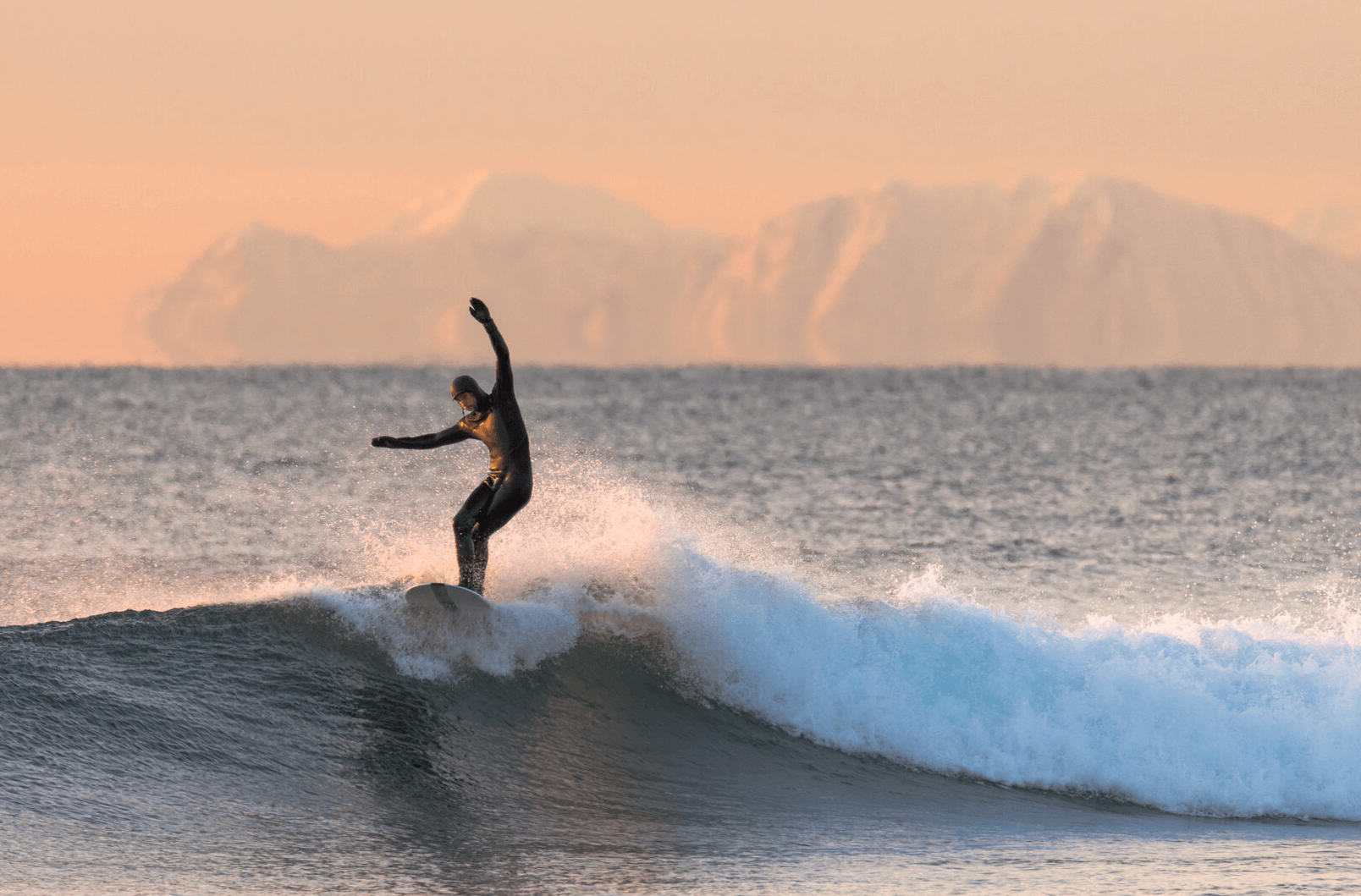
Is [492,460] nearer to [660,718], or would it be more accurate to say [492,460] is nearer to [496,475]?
[496,475]

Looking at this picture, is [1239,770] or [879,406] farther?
[879,406]

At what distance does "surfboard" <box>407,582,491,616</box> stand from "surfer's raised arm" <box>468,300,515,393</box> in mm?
1785

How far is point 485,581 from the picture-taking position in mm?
12477

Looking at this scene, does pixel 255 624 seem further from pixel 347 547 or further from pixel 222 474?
pixel 222 474

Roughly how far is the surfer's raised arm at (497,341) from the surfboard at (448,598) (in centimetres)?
179

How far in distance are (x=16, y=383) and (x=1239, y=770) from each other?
121873 millimetres

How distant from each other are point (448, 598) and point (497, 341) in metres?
2.45

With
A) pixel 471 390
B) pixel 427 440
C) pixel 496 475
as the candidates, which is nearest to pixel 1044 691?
pixel 496 475

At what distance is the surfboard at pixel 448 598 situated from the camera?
36.5 feet

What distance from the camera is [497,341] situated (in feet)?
33.6

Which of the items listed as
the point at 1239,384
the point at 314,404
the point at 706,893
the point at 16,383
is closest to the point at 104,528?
the point at 706,893

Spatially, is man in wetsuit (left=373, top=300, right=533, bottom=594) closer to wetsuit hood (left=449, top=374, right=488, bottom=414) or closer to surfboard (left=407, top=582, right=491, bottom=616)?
wetsuit hood (left=449, top=374, right=488, bottom=414)

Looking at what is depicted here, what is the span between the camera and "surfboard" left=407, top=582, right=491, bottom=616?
36.5 feet

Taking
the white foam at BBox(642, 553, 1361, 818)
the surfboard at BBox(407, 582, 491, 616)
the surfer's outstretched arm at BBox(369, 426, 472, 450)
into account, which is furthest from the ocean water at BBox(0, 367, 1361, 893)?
the surfer's outstretched arm at BBox(369, 426, 472, 450)
